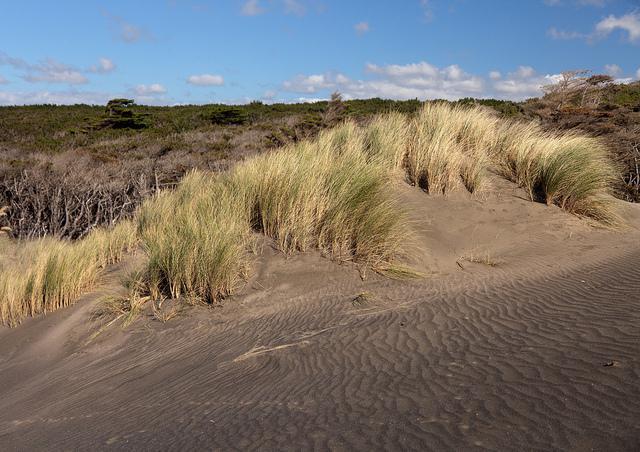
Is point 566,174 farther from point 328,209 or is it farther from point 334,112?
point 334,112

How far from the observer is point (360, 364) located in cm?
357

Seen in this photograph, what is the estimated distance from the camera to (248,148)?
59.9ft

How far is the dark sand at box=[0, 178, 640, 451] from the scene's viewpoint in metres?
2.45

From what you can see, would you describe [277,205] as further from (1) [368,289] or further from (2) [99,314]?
(2) [99,314]

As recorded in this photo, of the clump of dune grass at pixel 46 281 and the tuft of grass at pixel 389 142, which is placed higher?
the tuft of grass at pixel 389 142

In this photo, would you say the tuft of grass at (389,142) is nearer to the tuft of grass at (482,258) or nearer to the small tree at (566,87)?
the tuft of grass at (482,258)

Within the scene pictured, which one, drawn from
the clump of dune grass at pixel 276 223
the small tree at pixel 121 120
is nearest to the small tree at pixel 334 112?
the clump of dune grass at pixel 276 223

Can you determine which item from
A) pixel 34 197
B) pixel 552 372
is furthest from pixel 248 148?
pixel 552 372

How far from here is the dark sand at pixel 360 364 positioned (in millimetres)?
2453

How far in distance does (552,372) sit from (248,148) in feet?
Result: 53.2

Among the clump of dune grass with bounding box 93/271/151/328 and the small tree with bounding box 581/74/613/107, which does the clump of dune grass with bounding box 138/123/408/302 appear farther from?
the small tree with bounding box 581/74/613/107

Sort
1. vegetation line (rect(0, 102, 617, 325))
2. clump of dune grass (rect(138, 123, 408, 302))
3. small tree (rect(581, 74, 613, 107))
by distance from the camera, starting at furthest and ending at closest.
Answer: small tree (rect(581, 74, 613, 107)), vegetation line (rect(0, 102, 617, 325)), clump of dune grass (rect(138, 123, 408, 302))

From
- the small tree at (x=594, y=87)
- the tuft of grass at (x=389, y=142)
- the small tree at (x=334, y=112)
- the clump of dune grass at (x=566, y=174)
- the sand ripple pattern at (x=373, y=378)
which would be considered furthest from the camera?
the small tree at (x=594, y=87)

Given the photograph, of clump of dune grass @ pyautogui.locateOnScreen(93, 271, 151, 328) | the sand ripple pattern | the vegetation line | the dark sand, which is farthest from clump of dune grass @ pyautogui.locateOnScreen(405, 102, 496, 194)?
clump of dune grass @ pyautogui.locateOnScreen(93, 271, 151, 328)
